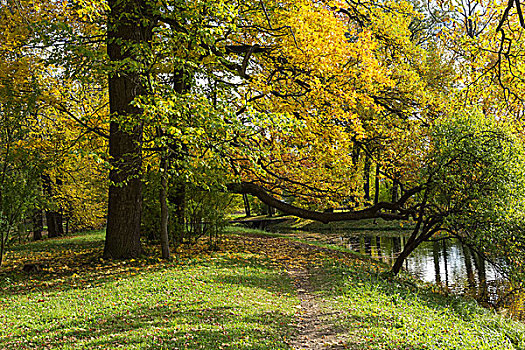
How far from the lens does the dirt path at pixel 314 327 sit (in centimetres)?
567

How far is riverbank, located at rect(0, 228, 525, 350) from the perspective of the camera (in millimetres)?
5250

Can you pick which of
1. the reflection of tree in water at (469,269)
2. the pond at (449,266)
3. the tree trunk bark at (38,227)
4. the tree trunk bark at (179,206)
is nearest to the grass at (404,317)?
the pond at (449,266)

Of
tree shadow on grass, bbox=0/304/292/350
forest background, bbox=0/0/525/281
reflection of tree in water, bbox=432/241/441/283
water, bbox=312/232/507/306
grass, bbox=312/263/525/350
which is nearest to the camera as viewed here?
tree shadow on grass, bbox=0/304/292/350

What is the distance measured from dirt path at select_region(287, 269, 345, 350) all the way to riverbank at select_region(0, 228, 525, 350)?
0.02 meters

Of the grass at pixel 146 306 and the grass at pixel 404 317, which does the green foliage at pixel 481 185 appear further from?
the grass at pixel 146 306

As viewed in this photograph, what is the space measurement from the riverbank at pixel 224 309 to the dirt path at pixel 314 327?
0.02 m

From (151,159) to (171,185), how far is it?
1.01m

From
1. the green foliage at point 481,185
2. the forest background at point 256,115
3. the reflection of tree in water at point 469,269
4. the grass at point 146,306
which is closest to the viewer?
the grass at point 146,306

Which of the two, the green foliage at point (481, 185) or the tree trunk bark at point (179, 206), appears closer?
the green foliage at point (481, 185)

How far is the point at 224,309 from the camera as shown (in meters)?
6.56

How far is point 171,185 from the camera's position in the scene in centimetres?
1188

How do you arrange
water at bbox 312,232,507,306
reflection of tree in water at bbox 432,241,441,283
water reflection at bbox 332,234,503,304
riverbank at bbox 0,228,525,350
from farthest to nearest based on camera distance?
1. reflection of tree in water at bbox 432,241,441,283
2. water reflection at bbox 332,234,503,304
3. water at bbox 312,232,507,306
4. riverbank at bbox 0,228,525,350

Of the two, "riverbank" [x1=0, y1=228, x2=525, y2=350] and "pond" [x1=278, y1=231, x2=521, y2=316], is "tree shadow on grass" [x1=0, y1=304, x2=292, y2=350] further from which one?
"pond" [x1=278, y1=231, x2=521, y2=316]

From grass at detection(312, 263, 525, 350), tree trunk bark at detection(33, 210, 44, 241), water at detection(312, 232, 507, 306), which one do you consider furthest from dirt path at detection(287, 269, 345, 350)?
tree trunk bark at detection(33, 210, 44, 241)
